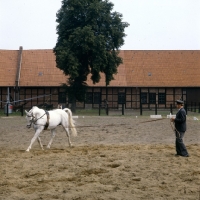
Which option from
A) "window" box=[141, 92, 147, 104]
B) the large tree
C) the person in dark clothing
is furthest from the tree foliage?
the person in dark clothing

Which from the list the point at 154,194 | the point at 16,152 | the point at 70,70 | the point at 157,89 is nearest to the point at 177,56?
the point at 157,89

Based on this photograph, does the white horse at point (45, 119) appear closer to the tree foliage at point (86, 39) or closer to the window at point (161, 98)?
the tree foliage at point (86, 39)

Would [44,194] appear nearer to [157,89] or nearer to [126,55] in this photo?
[157,89]

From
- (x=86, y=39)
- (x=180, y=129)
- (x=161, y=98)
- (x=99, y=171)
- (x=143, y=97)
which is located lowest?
(x=99, y=171)

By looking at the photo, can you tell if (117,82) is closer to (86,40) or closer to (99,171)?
(86,40)

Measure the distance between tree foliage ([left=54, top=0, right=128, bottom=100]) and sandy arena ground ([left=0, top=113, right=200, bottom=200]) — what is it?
72.9 ft

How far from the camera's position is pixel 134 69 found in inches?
1971

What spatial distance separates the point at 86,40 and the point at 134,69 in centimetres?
1479

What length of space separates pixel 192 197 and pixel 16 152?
22.7 feet

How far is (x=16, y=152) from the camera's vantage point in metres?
12.6

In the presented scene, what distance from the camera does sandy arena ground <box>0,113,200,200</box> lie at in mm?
7410

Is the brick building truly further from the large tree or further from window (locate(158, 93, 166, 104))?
the large tree

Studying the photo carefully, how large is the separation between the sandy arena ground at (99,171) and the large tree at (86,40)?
73.1 feet

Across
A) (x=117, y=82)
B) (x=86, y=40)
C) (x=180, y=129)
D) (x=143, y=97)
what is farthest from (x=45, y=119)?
(x=143, y=97)
